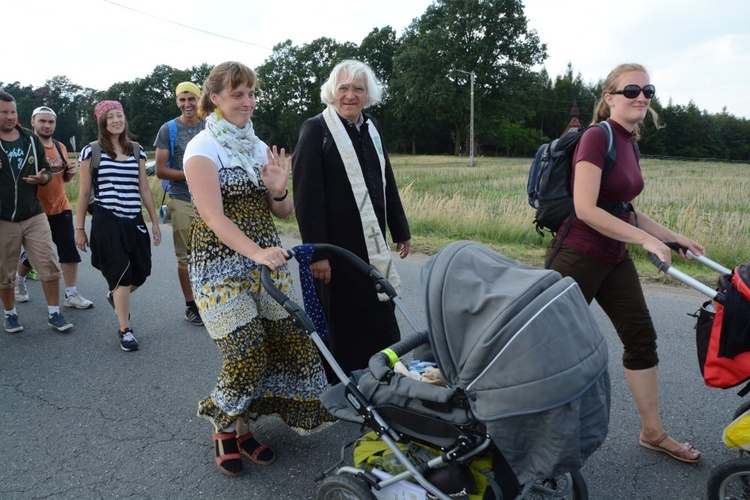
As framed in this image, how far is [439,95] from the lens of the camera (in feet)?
173

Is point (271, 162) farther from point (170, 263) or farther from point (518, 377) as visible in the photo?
point (170, 263)

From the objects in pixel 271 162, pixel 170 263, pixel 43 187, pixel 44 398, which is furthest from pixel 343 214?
pixel 170 263

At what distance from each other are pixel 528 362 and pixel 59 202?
16.8 feet

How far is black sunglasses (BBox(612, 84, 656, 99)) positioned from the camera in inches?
105

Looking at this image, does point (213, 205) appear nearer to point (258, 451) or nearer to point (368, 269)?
point (368, 269)

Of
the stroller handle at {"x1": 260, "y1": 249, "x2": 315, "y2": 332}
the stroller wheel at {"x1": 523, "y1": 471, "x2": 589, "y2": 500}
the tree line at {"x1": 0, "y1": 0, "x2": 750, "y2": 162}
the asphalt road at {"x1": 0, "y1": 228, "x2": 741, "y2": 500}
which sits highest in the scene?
the tree line at {"x1": 0, "y1": 0, "x2": 750, "y2": 162}

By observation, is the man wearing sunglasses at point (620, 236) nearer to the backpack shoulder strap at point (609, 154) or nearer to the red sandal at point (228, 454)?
the backpack shoulder strap at point (609, 154)

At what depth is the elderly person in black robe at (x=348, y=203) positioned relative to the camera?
308 cm

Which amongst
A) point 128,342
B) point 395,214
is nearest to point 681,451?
point 395,214

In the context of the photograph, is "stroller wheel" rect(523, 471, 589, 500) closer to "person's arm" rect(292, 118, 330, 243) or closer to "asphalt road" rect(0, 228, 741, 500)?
"asphalt road" rect(0, 228, 741, 500)

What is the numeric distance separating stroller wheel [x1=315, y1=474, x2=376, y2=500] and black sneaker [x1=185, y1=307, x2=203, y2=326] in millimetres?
3108

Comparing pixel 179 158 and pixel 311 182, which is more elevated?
pixel 179 158

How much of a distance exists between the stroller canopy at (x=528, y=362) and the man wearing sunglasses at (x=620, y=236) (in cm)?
92

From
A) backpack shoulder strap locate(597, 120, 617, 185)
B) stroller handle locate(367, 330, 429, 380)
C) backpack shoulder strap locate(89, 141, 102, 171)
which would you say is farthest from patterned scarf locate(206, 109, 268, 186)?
backpack shoulder strap locate(89, 141, 102, 171)
